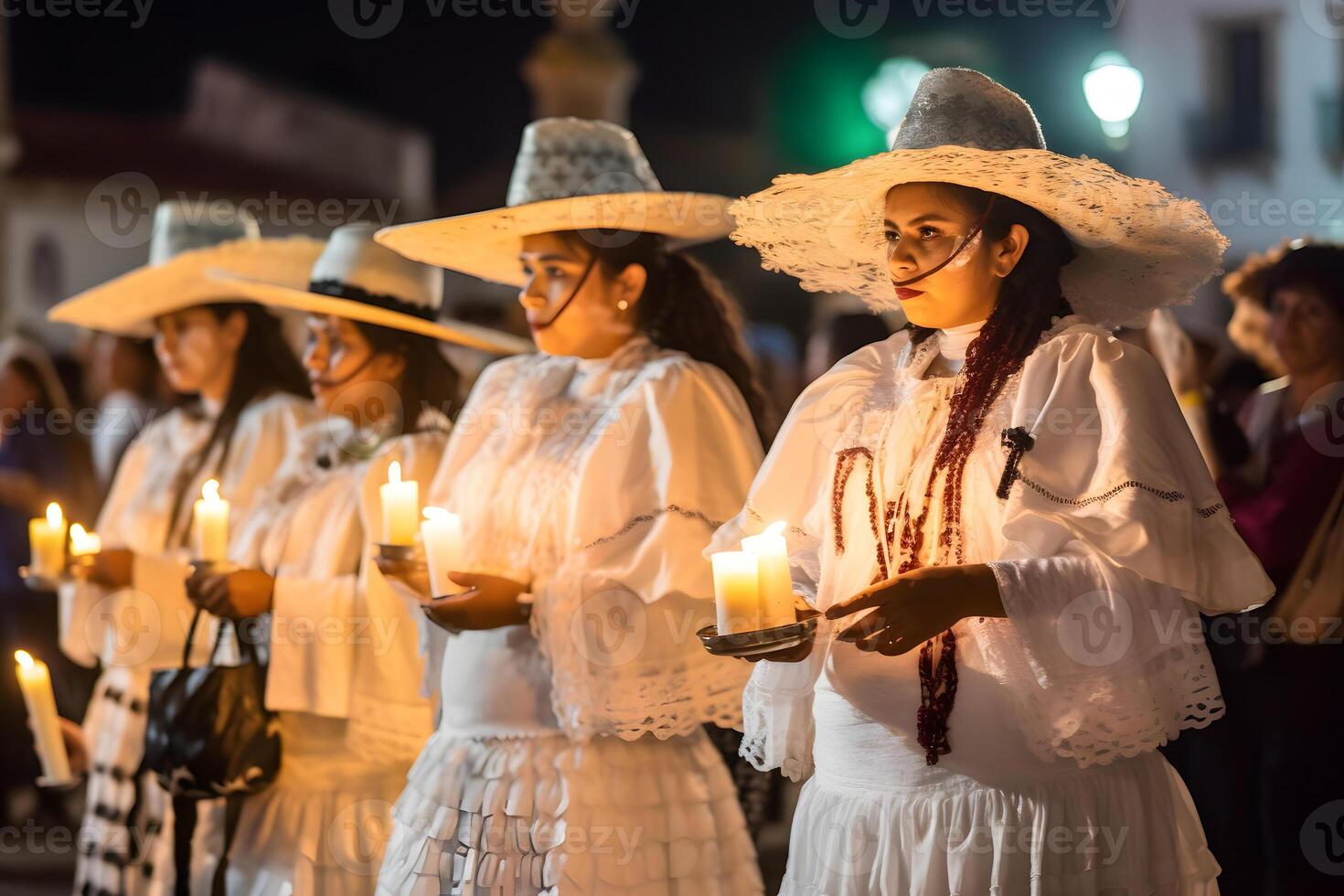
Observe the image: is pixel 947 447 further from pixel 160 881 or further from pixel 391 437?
pixel 160 881

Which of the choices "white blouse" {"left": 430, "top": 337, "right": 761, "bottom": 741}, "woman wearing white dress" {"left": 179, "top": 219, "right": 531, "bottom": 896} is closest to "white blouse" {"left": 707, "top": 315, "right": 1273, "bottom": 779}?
"white blouse" {"left": 430, "top": 337, "right": 761, "bottom": 741}

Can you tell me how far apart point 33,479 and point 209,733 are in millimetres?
3580

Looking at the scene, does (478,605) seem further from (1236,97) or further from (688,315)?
(1236,97)

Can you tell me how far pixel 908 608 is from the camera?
2.54 metres

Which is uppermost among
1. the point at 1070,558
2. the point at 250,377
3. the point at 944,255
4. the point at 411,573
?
the point at 250,377

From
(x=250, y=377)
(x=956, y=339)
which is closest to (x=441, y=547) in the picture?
(x=956, y=339)

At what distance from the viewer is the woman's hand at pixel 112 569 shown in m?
4.76

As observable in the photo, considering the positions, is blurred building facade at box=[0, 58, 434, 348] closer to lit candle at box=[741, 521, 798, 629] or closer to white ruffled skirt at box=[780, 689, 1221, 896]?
white ruffled skirt at box=[780, 689, 1221, 896]

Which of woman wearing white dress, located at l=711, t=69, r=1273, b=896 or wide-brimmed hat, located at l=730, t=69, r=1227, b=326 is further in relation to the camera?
wide-brimmed hat, located at l=730, t=69, r=1227, b=326

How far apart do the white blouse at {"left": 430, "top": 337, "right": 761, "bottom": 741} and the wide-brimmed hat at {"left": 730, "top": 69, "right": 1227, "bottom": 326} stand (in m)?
0.59

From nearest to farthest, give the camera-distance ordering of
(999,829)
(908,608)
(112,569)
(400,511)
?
(908,608), (999,829), (400,511), (112,569)

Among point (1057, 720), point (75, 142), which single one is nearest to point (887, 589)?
point (1057, 720)

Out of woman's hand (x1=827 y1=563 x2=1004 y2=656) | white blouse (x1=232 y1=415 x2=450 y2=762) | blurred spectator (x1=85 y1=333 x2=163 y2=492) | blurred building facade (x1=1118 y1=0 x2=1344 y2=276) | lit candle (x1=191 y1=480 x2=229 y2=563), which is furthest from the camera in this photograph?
blurred building facade (x1=1118 y1=0 x2=1344 y2=276)

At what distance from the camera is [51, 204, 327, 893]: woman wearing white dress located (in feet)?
16.3
